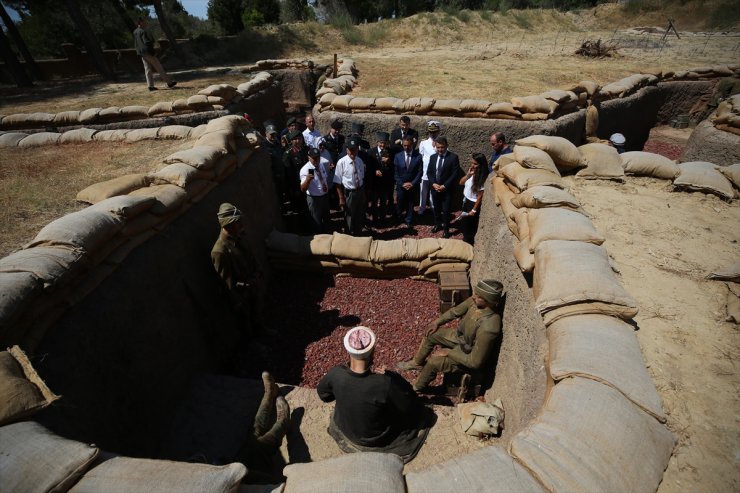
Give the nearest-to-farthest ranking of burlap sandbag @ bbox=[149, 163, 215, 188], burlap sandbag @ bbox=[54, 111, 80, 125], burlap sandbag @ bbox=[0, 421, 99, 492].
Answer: burlap sandbag @ bbox=[0, 421, 99, 492]
burlap sandbag @ bbox=[149, 163, 215, 188]
burlap sandbag @ bbox=[54, 111, 80, 125]

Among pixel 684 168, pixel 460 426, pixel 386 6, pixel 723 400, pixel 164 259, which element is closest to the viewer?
pixel 723 400

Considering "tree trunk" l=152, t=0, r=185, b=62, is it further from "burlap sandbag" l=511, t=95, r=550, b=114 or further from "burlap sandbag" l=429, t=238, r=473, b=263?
"burlap sandbag" l=429, t=238, r=473, b=263

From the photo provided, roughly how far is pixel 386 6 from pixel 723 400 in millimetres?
35677

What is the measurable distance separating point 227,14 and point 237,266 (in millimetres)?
28540

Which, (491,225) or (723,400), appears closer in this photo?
(723,400)

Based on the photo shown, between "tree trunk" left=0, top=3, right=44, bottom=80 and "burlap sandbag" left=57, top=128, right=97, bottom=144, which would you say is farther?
"tree trunk" left=0, top=3, right=44, bottom=80

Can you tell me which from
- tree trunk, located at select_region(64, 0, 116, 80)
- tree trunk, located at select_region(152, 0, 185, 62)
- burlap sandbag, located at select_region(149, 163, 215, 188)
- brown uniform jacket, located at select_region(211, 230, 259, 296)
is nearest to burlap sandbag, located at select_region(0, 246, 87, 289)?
brown uniform jacket, located at select_region(211, 230, 259, 296)

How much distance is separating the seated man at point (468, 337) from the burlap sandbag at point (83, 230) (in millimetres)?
3253

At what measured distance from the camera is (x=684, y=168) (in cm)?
480

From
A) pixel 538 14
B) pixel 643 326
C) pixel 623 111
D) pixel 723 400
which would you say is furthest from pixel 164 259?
pixel 538 14

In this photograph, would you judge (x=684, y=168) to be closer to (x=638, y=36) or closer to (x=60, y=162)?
(x=60, y=162)

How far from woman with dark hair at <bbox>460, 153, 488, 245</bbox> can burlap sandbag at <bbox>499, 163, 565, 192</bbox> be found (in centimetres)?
114

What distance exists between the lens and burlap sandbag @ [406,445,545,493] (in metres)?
1.68

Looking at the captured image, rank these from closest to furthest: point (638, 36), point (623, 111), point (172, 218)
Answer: point (172, 218) < point (623, 111) < point (638, 36)
